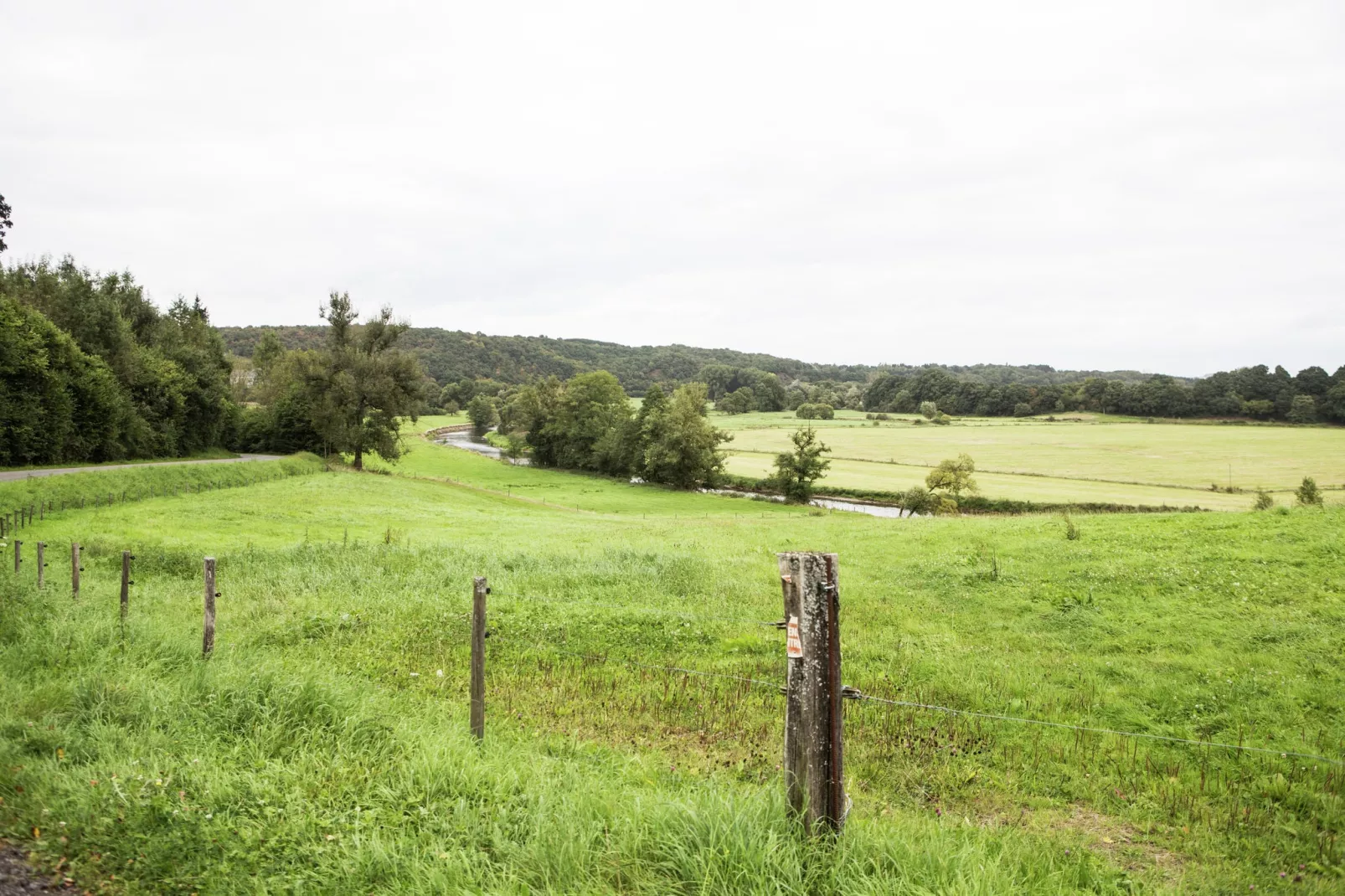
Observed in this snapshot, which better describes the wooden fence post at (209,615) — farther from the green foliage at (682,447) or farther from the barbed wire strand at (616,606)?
the green foliage at (682,447)

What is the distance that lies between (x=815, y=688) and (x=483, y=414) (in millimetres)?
148249

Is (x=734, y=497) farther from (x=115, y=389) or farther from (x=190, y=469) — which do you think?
(x=115, y=389)

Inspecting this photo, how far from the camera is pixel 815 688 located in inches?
170

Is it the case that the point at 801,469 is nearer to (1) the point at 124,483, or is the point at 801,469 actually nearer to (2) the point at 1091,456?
(2) the point at 1091,456

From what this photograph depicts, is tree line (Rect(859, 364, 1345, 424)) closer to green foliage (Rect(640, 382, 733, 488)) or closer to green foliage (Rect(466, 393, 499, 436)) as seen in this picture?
green foliage (Rect(466, 393, 499, 436))

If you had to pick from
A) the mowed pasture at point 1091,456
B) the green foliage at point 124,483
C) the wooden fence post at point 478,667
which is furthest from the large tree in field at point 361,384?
the wooden fence post at point 478,667

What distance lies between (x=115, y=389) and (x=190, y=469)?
1192cm

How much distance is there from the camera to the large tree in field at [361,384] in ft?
191

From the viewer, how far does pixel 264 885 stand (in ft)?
14.3

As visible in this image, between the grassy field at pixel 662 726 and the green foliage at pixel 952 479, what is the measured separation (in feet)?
126

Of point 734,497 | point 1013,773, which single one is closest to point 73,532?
point 1013,773

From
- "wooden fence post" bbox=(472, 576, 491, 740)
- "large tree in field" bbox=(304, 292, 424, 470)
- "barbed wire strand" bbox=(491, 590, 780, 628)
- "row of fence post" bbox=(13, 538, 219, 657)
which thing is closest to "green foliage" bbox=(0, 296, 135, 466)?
"large tree in field" bbox=(304, 292, 424, 470)

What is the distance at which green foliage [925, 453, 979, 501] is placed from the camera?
56.5 meters

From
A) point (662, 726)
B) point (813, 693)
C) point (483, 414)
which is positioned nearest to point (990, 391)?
point (483, 414)
